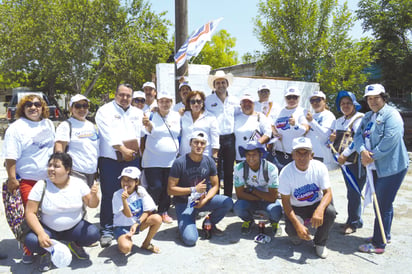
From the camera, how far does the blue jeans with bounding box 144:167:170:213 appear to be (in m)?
4.63

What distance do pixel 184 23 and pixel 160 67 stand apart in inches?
59.1

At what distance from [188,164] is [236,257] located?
1.26 m

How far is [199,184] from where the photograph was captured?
4148mm

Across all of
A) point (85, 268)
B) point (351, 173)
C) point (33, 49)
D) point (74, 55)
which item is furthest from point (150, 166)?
point (33, 49)

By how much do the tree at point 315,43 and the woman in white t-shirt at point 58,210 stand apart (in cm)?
899

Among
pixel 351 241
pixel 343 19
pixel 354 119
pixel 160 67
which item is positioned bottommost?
pixel 351 241

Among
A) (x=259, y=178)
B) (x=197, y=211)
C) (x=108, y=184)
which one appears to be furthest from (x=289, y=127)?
(x=108, y=184)

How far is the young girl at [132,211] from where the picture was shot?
363 centimetres

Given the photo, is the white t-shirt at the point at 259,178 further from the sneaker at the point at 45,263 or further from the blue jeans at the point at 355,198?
the sneaker at the point at 45,263

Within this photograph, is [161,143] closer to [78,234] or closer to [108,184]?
[108,184]

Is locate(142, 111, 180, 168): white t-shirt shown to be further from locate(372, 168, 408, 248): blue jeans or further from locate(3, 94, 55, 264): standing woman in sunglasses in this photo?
locate(372, 168, 408, 248): blue jeans

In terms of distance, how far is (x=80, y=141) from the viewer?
12.6ft

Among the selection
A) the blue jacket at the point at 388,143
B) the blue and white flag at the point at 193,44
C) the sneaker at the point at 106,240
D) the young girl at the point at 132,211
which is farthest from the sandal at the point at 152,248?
the blue and white flag at the point at 193,44

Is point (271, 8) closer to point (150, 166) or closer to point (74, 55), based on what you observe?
point (150, 166)
